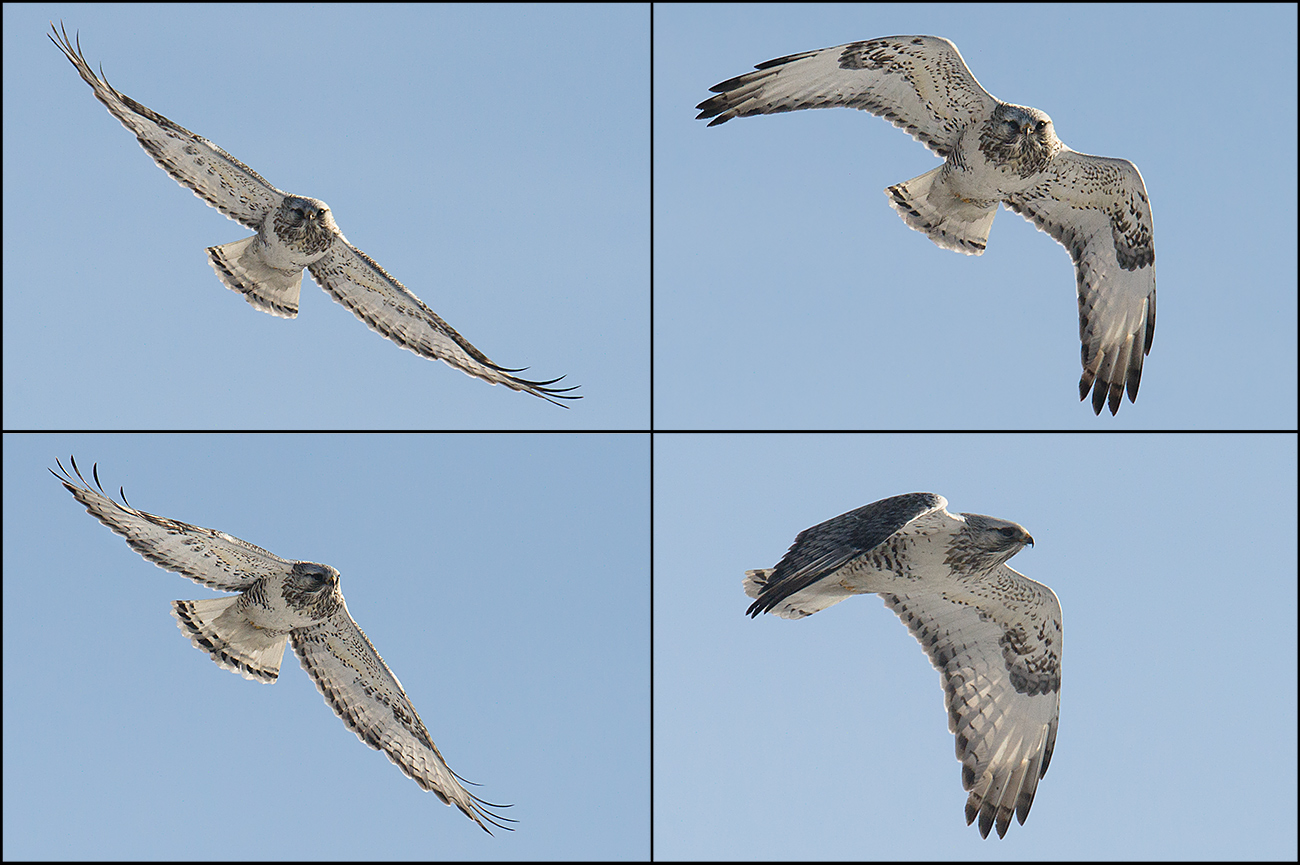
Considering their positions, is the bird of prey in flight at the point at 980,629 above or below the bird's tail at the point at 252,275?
below

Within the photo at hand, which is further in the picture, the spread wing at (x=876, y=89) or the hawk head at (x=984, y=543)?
the spread wing at (x=876, y=89)

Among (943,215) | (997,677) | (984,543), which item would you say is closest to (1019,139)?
(943,215)

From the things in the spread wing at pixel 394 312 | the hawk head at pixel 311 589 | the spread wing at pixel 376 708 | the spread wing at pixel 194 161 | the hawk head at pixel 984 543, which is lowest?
the spread wing at pixel 376 708

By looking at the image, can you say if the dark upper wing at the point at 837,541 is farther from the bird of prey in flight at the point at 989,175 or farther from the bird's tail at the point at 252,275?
the bird's tail at the point at 252,275

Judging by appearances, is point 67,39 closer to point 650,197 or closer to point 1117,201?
point 650,197

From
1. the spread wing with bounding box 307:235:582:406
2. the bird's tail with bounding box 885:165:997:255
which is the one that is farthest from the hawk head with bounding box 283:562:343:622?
the bird's tail with bounding box 885:165:997:255

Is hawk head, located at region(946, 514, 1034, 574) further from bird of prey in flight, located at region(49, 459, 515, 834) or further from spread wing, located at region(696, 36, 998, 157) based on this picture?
bird of prey in flight, located at region(49, 459, 515, 834)

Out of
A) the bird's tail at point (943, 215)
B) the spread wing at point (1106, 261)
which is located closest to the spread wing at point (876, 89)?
the bird's tail at point (943, 215)

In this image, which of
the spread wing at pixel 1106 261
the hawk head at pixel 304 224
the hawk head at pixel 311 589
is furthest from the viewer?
the spread wing at pixel 1106 261
